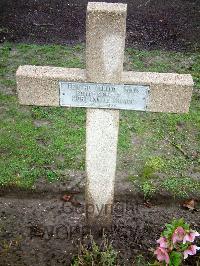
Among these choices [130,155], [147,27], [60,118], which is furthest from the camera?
[147,27]

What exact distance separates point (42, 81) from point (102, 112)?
52 centimetres

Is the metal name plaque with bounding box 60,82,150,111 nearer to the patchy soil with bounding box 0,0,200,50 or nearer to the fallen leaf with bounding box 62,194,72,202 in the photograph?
the fallen leaf with bounding box 62,194,72,202

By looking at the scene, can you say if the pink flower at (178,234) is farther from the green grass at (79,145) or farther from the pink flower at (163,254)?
the green grass at (79,145)

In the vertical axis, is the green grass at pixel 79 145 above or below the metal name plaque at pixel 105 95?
below

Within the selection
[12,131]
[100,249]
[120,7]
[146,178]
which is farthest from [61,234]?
[120,7]

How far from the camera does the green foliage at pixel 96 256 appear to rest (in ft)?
12.1

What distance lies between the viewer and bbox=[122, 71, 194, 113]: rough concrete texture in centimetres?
330

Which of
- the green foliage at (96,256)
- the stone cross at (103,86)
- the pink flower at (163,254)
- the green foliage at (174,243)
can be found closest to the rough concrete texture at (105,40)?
the stone cross at (103,86)

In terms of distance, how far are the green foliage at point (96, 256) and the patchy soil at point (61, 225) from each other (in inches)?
4.5

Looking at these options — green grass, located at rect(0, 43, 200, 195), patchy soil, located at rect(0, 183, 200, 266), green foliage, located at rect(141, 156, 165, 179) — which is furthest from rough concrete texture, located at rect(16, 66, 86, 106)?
green foliage, located at rect(141, 156, 165, 179)

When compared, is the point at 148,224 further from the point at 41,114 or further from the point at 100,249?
the point at 41,114

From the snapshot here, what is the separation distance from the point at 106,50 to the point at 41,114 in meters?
2.88

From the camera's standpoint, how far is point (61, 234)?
4.16 metres

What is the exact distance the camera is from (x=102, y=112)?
3.43 m
